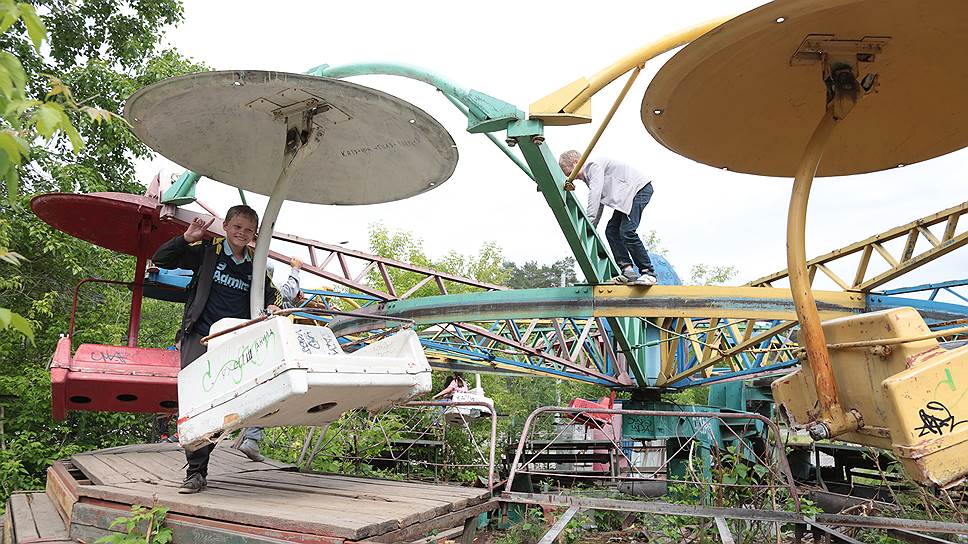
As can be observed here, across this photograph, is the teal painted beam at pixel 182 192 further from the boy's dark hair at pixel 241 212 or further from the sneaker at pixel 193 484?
the sneaker at pixel 193 484

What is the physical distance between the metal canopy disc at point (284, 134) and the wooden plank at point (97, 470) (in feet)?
8.27

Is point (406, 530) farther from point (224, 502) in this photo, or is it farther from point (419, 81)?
point (419, 81)

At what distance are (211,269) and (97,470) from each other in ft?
7.04

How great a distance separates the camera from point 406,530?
3.95 m

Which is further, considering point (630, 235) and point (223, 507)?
point (630, 235)

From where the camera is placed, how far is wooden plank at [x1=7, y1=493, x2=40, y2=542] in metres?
4.94

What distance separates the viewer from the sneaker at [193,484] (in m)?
4.71

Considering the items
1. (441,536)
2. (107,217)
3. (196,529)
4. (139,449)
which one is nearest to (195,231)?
(196,529)

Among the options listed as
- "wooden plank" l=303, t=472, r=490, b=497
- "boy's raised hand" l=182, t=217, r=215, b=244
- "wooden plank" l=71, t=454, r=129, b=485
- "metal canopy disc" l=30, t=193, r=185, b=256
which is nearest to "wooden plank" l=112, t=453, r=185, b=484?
"wooden plank" l=71, t=454, r=129, b=485

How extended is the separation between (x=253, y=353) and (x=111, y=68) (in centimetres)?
1179

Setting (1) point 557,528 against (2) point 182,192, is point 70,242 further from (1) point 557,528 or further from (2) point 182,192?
(1) point 557,528

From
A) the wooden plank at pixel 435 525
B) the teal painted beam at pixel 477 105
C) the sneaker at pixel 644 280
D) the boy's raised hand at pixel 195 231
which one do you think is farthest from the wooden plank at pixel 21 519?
the sneaker at pixel 644 280

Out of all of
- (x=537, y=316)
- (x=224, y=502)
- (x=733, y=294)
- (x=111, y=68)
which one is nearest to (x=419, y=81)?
(x=537, y=316)

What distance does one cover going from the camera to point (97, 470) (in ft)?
18.9
